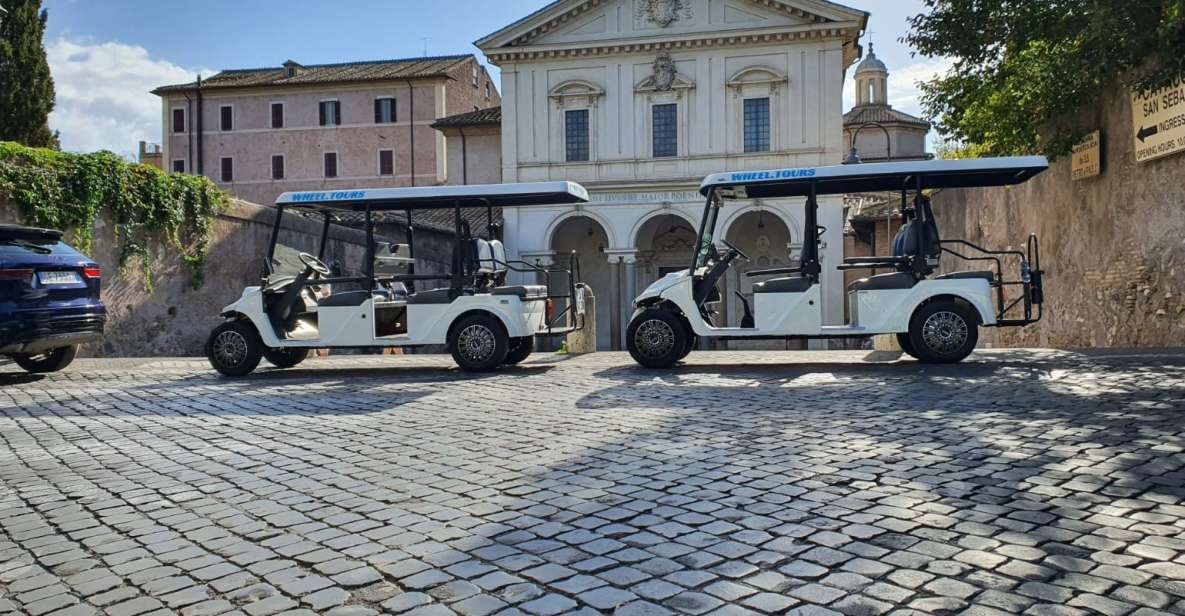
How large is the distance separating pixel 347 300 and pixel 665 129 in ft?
75.2

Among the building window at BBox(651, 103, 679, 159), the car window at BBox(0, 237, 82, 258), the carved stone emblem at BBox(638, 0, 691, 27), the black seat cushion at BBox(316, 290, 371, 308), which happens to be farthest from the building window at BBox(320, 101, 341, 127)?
the black seat cushion at BBox(316, 290, 371, 308)

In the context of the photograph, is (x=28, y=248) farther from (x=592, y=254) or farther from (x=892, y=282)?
(x=592, y=254)

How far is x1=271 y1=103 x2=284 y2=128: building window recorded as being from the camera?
167 feet

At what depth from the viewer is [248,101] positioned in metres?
51.2

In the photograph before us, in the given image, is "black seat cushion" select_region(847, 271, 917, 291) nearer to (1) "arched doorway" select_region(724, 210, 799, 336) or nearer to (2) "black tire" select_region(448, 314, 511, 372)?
(2) "black tire" select_region(448, 314, 511, 372)

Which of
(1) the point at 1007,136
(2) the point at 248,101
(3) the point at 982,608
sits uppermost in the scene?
(2) the point at 248,101

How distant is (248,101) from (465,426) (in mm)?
49135

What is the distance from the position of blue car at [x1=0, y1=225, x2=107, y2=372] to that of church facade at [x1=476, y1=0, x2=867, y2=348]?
22.5 metres

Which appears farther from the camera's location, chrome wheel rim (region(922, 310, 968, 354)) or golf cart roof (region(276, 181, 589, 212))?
golf cart roof (region(276, 181, 589, 212))

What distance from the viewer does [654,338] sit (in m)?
11.2

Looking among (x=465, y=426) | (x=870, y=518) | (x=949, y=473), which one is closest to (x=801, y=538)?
(x=870, y=518)

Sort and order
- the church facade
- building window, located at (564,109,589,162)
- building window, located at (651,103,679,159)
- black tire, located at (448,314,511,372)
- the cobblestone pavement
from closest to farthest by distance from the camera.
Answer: the cobblestone pavement < black tire, located at (448,314,511,372) < the church facade < building window, located at (651,103,679,159) < building window, located at (564,109,589,162)

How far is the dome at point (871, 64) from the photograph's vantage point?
53500 mm

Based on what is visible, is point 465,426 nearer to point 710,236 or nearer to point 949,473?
point 949,473
